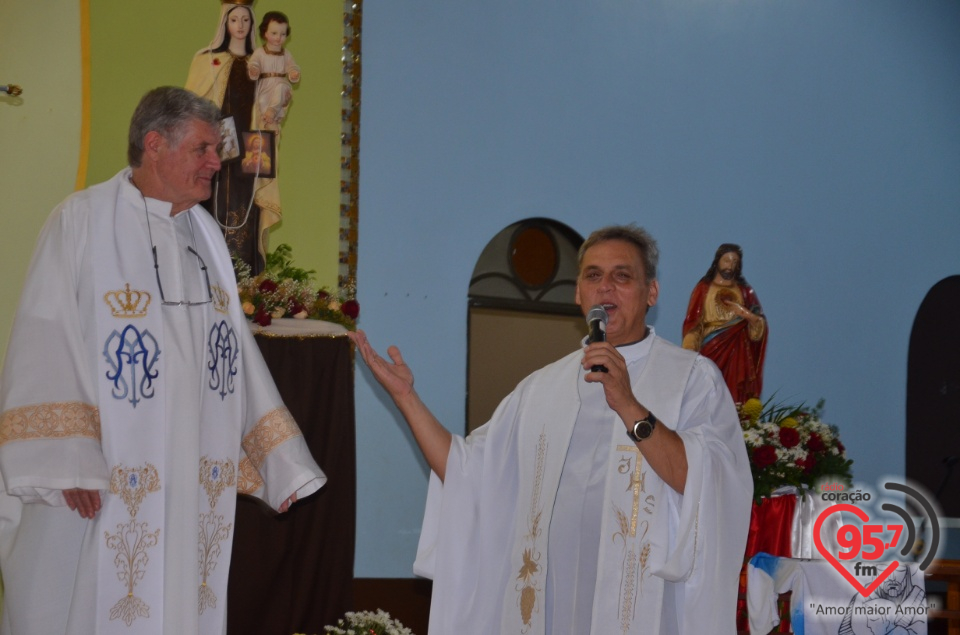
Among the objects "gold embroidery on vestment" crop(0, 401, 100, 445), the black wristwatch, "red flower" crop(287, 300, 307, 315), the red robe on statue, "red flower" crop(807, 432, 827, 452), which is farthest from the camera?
the red robe on statue

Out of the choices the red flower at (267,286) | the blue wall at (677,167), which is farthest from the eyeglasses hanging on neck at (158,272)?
the blue wall at (677,167)

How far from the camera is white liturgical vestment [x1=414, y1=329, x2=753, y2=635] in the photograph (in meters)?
3.62

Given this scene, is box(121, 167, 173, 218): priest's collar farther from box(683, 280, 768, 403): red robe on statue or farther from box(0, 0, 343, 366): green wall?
box(683, 280, 768, 403): red robe on statue

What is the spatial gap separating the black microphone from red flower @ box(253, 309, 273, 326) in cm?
373

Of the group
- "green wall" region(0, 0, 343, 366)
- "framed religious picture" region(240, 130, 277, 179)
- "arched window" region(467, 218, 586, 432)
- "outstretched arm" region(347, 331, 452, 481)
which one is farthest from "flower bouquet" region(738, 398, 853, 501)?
"framed religious picture" region(240, 130, 277, 179)

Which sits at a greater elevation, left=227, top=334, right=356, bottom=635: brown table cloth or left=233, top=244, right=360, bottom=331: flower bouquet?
left=233, top=244, right=360, bottom=331: flower bouquet

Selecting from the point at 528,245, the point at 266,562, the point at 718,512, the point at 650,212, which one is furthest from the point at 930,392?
the point at 718,512

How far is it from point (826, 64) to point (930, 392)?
3.32m

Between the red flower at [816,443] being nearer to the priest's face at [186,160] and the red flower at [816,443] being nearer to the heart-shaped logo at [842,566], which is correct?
the heart-shaped logo at [842,566]

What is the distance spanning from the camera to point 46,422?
11.0 feet

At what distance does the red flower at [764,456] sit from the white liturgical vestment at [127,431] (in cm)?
408

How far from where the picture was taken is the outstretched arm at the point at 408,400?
12.8 ft

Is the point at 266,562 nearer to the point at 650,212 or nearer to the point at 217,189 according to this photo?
the point at 217,189

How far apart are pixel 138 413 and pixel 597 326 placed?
1572 mm
